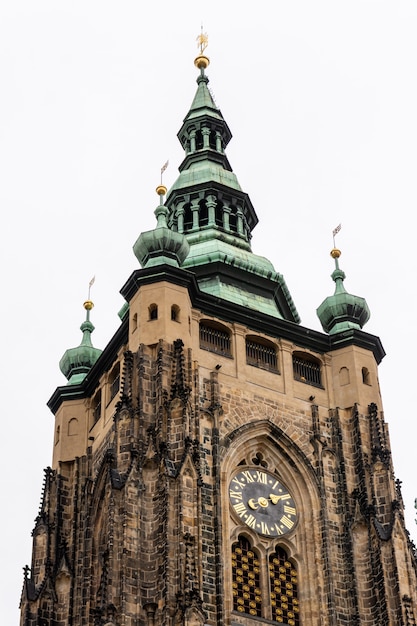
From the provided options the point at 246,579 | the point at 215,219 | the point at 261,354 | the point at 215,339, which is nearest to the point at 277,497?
the point at 246,579

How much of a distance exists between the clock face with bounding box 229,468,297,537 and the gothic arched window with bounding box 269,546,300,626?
685mm

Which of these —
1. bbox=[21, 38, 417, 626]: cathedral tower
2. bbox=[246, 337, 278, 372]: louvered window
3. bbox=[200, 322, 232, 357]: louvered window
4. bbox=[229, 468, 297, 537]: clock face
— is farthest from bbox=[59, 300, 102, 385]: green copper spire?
bbox=[229, 468, 297, 537]: clock face

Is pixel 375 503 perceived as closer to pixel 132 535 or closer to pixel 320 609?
pixel 320 609

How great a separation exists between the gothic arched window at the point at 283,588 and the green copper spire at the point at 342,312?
8.21 m

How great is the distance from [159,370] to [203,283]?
22.8 feet

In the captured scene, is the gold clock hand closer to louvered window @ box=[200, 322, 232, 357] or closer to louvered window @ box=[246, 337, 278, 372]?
louvered window @ box=[246, 337, 278, 372]

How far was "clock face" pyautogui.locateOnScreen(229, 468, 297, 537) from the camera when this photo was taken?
142ft

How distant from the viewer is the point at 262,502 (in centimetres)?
4388

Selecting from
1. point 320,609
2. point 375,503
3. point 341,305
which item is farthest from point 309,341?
Answer: point 320,609

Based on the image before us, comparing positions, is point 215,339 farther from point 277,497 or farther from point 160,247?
point 277,497

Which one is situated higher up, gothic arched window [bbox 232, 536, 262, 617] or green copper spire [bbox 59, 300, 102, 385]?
green copper spire [bbox 59, 300, 102, 385]

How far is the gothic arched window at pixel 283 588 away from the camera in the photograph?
4197cm

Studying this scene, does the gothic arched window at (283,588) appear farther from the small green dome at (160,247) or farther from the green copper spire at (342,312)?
the small green dome at (160,247)

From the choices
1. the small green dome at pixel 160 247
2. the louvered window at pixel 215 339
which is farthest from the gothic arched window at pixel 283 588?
the small green dome at pixel 160 247
